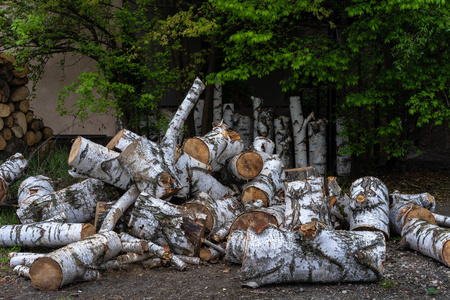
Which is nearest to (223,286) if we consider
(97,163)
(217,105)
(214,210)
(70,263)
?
(214,210)

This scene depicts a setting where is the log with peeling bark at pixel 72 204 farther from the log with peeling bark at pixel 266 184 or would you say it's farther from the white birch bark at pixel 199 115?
the white birch bark at pixel 199 115

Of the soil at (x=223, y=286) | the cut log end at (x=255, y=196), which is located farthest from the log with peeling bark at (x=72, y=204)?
the cut log end at (x=255, y=196)

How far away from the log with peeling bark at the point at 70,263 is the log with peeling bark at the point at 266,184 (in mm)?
2028

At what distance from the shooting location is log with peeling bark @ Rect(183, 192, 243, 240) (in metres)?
5.45

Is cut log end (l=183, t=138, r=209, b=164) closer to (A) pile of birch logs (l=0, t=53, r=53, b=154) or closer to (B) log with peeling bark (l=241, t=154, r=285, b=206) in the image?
(B) log with peeling bark (l=241, t=154, r=285, b=206)

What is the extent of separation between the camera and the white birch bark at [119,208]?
5.15m

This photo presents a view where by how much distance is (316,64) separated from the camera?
8.22 metres

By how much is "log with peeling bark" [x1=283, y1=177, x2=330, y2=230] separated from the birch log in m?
0.60

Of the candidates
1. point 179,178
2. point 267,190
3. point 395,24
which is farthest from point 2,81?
point 395,24

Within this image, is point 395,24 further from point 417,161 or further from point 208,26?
point 417,161

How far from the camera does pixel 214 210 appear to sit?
5520mm

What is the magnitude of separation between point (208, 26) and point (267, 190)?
288 cm

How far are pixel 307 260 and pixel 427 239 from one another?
152cm

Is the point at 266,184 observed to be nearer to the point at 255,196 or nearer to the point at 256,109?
the point at 255,196
